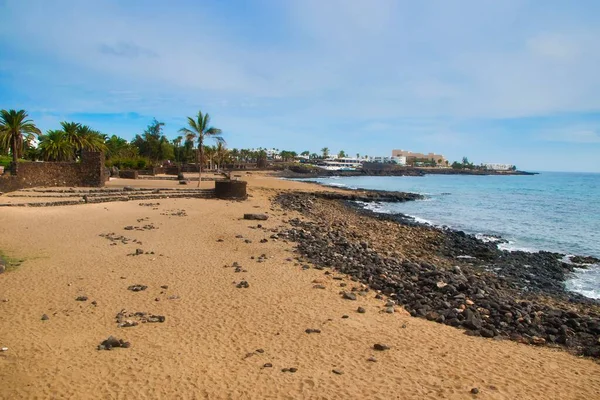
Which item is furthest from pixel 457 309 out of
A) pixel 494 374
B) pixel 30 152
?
pixel 30 152

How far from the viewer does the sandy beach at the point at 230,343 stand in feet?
16.8

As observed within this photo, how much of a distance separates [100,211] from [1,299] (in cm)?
1181

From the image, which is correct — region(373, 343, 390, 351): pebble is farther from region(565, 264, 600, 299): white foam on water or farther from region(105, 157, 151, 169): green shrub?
region(105, 157, 151, 169): green shrub

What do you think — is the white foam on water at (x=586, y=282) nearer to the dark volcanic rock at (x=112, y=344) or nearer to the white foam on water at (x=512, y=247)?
the white foam on water at (x=512, y=247)

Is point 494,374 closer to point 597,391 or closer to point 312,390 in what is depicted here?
point 597,391

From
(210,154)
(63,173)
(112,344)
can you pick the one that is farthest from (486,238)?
(210,154)

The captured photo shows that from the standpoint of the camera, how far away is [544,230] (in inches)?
1014

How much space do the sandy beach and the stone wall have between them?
17850mm

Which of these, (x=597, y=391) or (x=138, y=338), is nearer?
(x=597, y=391)

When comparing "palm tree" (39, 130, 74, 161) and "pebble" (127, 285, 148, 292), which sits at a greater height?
"palm tree" (39, 130, 74, 161)

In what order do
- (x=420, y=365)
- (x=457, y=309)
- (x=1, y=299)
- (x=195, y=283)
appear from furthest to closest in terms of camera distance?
1. (x=195, y=283)
2. (x=457, y=309)
3. (x=1, y=299)
4. (x=420, y=365)

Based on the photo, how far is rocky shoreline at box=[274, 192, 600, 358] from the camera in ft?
25.4

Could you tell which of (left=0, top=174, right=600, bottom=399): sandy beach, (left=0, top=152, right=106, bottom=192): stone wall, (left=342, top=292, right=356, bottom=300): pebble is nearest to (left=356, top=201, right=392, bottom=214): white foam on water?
(left=0, top=152, right=106, bottom=192): stone wall

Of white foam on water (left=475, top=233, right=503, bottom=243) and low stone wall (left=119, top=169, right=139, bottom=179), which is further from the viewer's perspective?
low stone wall (left=119, top=169, right=139, bottom=179)
